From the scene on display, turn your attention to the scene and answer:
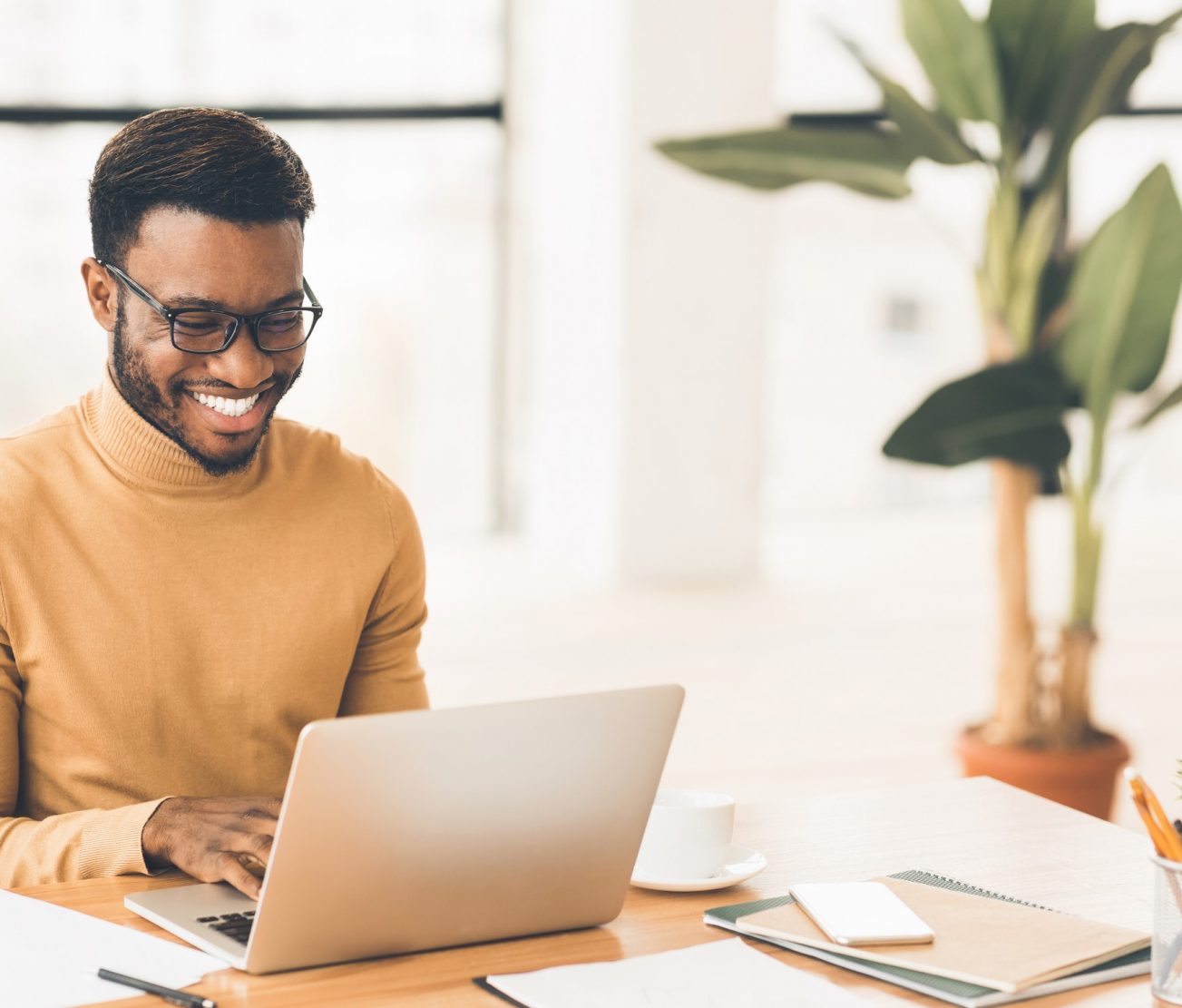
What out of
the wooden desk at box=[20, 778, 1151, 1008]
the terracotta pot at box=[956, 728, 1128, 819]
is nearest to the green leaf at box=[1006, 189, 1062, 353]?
the terracotta pot at box=[956, 728, 1128, 819]

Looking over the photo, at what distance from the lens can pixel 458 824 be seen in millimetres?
1173

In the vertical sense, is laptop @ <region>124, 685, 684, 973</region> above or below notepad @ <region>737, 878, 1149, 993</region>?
above

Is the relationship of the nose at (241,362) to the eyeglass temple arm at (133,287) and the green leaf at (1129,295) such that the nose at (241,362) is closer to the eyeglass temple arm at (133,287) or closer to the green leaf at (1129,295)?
the eyeglass temple arm at (133,287)

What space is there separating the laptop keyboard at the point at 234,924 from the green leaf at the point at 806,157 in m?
2.01

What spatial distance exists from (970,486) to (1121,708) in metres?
2.45

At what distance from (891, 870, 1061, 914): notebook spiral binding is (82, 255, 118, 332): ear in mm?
897

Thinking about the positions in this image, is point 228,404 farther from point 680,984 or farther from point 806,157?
point 806,157

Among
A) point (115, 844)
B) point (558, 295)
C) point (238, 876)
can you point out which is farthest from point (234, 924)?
point (558, 295)

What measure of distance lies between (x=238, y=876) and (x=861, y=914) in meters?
0.47

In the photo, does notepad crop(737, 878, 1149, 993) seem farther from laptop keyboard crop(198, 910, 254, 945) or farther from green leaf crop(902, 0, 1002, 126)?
green leaf crop(902, 0, 1002, 126)

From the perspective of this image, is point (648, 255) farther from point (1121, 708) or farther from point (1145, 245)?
point (1145, 245)

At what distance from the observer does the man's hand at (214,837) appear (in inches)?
51.4

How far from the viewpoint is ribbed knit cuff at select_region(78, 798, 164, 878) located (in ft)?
4.45

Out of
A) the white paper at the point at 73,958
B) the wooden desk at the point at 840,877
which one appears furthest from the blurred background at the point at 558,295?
the white paper at the point at 73,958
